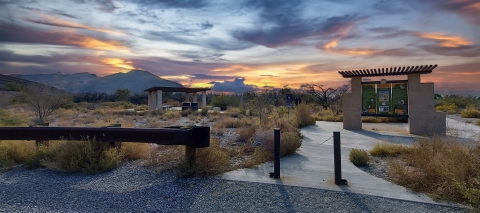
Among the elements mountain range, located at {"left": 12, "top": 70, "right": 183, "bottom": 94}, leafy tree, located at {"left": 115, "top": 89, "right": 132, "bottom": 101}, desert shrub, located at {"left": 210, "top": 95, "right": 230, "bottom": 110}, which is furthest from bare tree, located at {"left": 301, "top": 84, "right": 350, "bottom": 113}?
mountain range, located at {"left": 12, "top": 70, "right": 183, "bottom": 94}

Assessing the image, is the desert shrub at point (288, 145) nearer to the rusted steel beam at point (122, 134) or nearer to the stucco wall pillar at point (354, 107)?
the rusted steel beam at point (122, 134)

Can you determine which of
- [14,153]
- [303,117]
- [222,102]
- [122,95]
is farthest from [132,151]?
[122,95]

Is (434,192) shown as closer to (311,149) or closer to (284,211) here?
(284,211)

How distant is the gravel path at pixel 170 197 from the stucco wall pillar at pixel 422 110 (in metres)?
9.87

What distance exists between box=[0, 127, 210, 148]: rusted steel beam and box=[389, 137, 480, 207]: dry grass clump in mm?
3858

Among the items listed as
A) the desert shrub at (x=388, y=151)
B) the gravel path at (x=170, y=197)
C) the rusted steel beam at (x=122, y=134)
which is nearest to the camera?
the gravel path at (x=170, y=197)

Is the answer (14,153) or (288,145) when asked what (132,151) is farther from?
(288,145)

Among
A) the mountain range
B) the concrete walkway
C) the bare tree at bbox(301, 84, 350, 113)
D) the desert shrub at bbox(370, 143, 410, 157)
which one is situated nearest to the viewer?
the concrete walkway

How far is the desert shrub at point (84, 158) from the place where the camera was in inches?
261

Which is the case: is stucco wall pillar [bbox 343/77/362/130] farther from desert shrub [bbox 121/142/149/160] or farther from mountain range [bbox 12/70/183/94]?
mountain range [bbox 12/70/183/94]

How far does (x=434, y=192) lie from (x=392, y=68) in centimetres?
964

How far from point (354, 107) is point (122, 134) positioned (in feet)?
38.2

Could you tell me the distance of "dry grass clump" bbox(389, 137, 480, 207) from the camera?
187 inches

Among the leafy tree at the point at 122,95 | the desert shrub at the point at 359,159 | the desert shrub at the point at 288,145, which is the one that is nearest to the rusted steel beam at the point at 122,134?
the desert shrub at the point at 288,145
